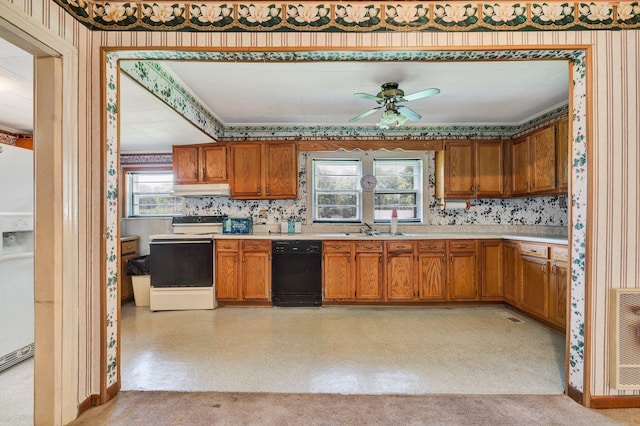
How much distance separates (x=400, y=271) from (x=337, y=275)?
81 centimetres

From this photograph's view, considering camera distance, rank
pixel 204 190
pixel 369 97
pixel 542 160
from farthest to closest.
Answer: pixel 204 190
pixel 542 160
pixel 369 97

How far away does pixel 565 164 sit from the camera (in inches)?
134

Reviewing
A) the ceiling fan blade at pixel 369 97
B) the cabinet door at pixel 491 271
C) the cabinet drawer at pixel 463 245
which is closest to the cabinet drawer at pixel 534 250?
the cabinet door at pixel 491 271

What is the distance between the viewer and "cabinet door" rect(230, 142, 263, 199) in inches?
171

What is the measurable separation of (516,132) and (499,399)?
3770 mm

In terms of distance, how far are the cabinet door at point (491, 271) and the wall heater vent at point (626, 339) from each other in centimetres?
212

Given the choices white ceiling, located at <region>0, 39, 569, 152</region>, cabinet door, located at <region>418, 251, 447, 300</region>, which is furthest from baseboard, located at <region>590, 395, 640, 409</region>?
white ceiling, located at <region>0, 39, 569, 152</region>

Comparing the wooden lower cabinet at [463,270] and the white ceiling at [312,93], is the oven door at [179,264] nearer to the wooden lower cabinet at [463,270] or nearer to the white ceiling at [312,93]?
the white ceiling at [312,93]

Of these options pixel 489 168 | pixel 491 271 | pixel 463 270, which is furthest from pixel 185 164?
pixel 491 271

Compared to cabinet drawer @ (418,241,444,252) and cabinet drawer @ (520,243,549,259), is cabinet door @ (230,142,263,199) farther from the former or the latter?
cabinet drawer @ (520,243,549,259)

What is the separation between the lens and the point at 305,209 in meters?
4.63

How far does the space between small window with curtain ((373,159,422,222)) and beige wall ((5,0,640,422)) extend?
278 cm

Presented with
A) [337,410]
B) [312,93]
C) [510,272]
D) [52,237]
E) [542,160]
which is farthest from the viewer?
[510,272]

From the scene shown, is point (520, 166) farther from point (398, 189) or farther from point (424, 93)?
point (424, 93)
